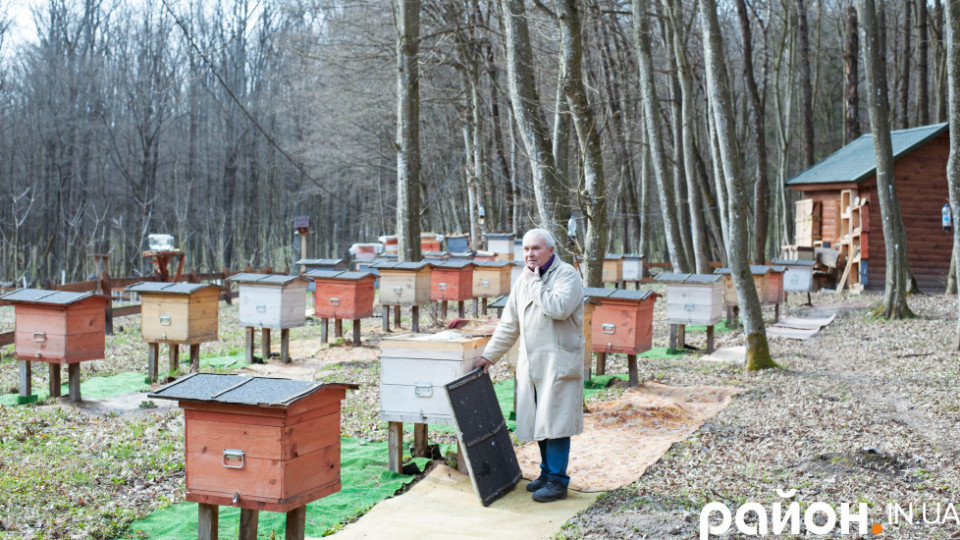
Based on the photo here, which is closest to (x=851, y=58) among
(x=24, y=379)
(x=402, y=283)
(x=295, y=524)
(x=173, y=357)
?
(x=402, y=283)

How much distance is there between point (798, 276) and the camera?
65.6 ft

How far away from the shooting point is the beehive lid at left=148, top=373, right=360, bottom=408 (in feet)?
14.9

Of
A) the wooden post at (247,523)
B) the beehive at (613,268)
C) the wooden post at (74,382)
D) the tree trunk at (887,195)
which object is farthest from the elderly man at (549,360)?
the beehive at (613,268)

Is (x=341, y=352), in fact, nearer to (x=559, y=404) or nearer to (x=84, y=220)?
A: (x=559, y=404)

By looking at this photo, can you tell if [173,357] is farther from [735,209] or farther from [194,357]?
[735,209]

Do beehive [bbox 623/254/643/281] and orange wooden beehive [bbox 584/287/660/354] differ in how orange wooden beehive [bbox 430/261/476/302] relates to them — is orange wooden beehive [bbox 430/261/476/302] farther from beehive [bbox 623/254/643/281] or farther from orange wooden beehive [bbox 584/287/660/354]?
beehive [bbox 623/254/643/281]

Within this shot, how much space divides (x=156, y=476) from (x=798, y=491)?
4899 mm

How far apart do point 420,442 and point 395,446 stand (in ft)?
1.48

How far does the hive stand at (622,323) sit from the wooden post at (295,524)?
6.30 m

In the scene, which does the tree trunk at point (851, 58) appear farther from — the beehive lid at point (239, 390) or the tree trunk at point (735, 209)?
the beehive lid at point (239, 390)

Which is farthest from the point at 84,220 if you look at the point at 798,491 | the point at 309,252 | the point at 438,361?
the point at 798,491

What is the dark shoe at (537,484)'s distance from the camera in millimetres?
6355

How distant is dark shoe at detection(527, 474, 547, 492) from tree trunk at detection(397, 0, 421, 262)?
425 inches

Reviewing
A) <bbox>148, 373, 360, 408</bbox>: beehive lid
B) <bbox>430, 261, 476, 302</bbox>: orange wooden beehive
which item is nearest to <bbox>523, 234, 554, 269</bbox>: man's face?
<bbox>148, 373, 360, 408</bbox>: beehive lid
